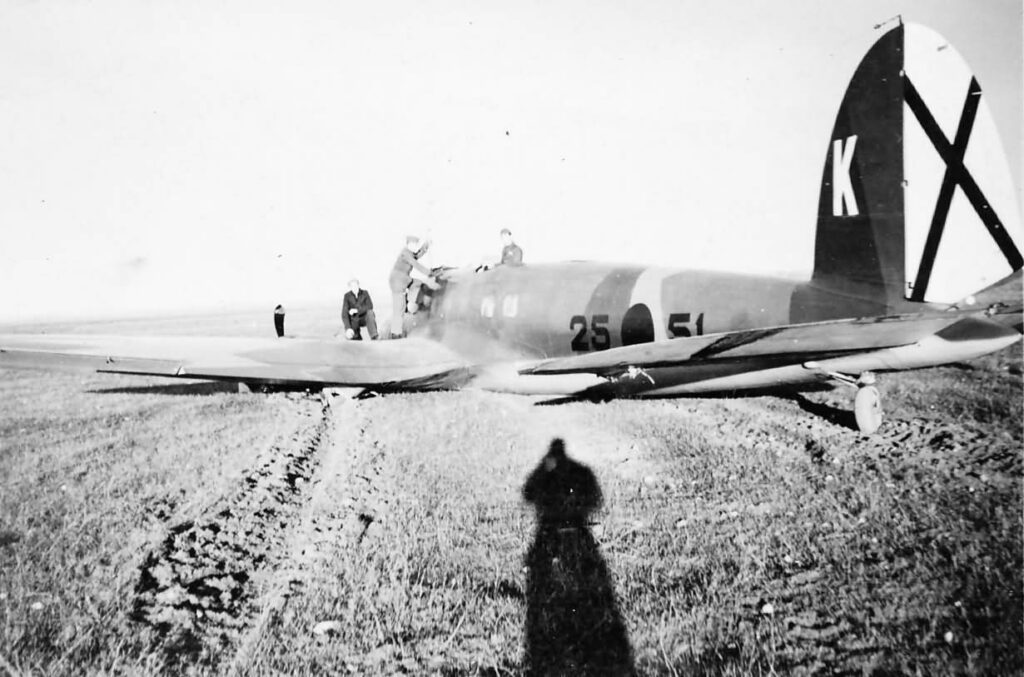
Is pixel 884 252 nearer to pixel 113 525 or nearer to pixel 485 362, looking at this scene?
pixel 485 362

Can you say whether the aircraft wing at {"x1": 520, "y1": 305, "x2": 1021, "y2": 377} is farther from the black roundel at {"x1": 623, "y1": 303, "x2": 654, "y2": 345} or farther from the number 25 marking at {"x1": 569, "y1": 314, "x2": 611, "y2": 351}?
the number 25 marking at {"x1": 569, "y1": 314, "x2": 611, "y2": 351}

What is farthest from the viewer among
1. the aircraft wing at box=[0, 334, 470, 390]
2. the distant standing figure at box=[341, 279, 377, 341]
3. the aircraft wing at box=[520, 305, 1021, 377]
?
the distant standing figure at box=[341, 279, 377, 341]

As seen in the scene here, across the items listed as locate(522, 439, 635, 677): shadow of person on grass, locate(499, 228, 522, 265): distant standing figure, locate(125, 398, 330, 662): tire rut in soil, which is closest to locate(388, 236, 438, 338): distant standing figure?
locate(499, 228, 522, 265): distant standing figure

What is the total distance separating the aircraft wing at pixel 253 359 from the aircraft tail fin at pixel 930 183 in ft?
19.7

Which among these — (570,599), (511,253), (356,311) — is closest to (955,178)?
(570,599)

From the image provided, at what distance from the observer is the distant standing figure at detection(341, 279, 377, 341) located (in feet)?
40.3

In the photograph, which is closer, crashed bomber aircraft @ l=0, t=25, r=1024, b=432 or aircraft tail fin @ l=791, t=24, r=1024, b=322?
crashed bomber aircraft @ l=0, t=25, r=1024, b=432

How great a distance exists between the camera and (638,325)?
6777 mm

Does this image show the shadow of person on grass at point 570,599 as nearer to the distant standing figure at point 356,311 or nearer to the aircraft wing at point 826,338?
the aircraft wing at point 826,338


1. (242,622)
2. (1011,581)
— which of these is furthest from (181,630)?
(1011,581)

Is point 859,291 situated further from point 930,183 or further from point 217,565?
point 217,565

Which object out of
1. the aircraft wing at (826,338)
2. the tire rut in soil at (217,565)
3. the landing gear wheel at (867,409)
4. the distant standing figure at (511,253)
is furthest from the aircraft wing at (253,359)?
the landing gear wheel at (867,409)

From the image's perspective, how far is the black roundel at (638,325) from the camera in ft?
22.0

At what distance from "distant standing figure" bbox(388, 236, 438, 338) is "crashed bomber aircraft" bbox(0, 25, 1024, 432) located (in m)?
3.25
